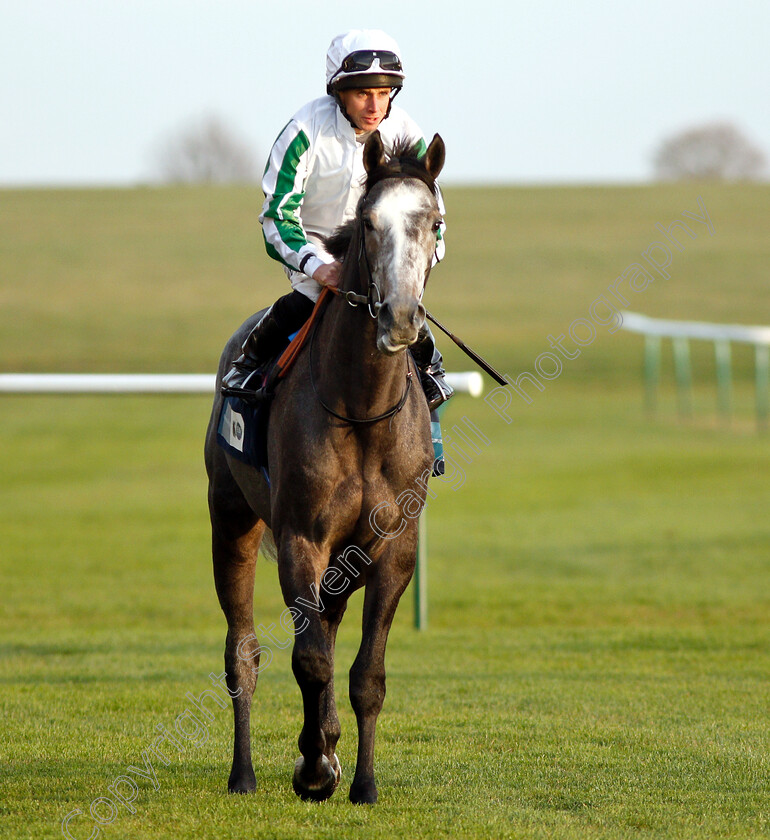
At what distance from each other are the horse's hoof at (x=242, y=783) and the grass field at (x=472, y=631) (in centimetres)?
7

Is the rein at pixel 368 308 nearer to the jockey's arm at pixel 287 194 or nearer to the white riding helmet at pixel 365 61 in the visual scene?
the jockey's arm at pixel 287 194

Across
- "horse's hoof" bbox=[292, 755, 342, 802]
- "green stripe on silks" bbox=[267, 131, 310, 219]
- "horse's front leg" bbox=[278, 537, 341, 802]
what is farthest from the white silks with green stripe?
"horse's hoof" bbox=[292, 755, 342, 802]

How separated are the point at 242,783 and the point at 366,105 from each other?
7.95 ft

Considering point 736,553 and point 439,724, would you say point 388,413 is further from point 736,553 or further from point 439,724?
point 736,553

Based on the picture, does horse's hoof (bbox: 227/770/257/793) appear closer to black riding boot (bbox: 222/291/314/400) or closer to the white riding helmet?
black riding boot (bbox: 222/291/314/400)

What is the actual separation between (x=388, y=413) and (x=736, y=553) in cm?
794

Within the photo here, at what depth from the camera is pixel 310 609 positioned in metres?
3.90

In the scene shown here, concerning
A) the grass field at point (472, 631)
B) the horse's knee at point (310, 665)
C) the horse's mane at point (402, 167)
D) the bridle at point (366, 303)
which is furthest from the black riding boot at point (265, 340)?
the grass field at point (472, 631)

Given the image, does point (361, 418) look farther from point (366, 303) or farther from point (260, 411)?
point (260, 411)

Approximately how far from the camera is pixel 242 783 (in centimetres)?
426

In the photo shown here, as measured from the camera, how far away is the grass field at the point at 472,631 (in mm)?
4059

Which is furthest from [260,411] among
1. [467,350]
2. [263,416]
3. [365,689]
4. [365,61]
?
[365,61]

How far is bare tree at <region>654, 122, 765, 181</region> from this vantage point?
58531 mm

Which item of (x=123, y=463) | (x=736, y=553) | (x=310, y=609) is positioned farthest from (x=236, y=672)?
(x=123, y=463)
